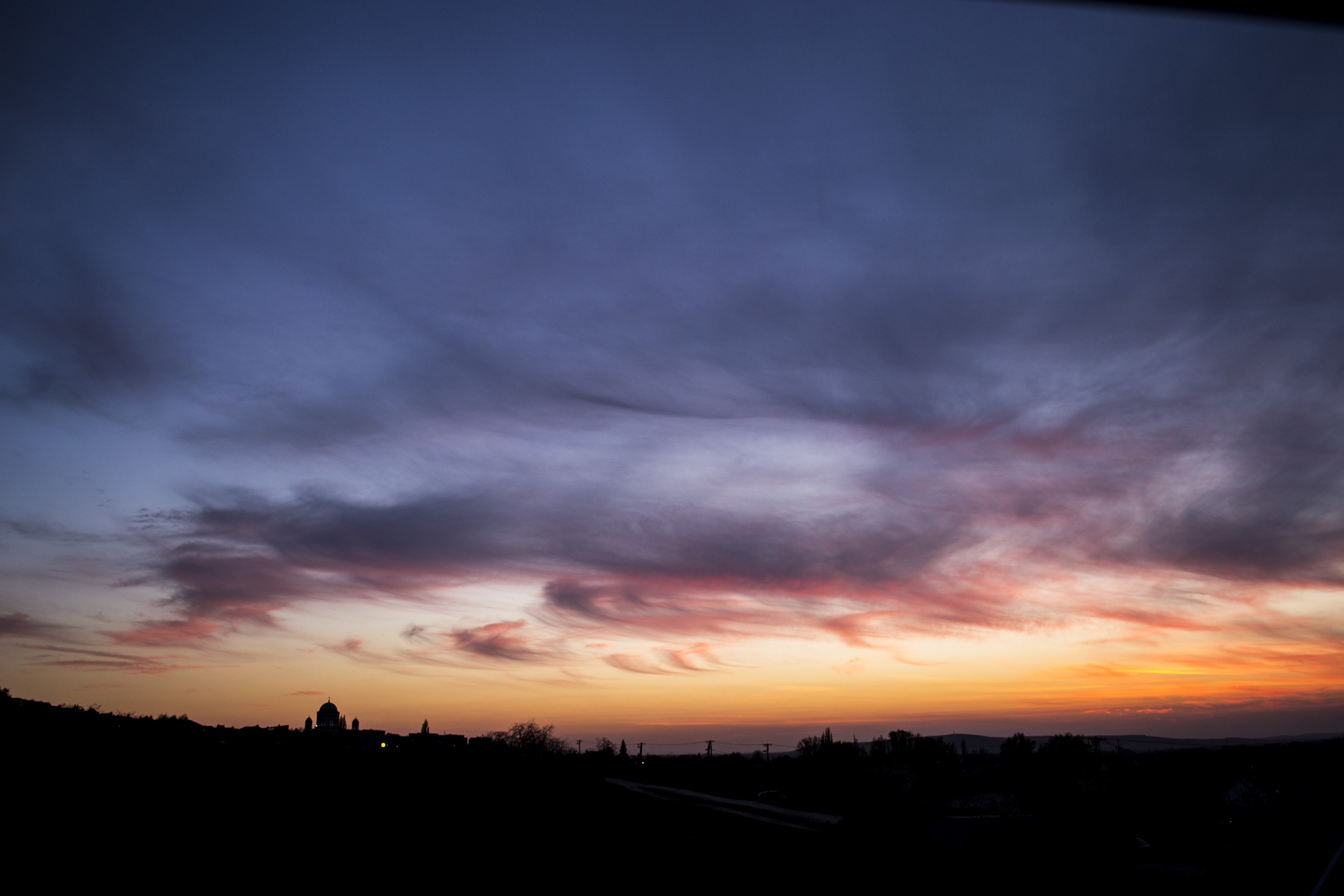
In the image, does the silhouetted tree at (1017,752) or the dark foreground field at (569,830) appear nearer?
the dark foreground field at (569,830)

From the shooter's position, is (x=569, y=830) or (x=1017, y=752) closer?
(x=569, y=830)

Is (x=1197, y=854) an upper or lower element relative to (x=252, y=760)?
lower

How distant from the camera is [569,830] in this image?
16953 millimetres

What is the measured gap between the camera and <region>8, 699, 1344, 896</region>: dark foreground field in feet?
30.6

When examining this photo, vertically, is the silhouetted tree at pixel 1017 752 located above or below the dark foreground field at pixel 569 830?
below

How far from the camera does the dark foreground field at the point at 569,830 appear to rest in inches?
367

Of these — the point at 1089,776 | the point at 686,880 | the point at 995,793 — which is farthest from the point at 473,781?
the point at 1089,776

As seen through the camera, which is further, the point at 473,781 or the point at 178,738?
the point at 178,738

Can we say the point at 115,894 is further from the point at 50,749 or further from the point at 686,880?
the point at 50,749

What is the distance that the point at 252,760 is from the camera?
2185 inches

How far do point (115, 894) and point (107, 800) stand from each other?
706 inches

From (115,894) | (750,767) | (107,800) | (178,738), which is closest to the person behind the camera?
(115,894)

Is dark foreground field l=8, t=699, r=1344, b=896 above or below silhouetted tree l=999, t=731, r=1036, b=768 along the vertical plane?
above

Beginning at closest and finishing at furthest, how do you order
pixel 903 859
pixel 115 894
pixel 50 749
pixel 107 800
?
1. pixel 903 859
2. pixel 115 894
3. pixel 107 800
4. pixel 50 749
